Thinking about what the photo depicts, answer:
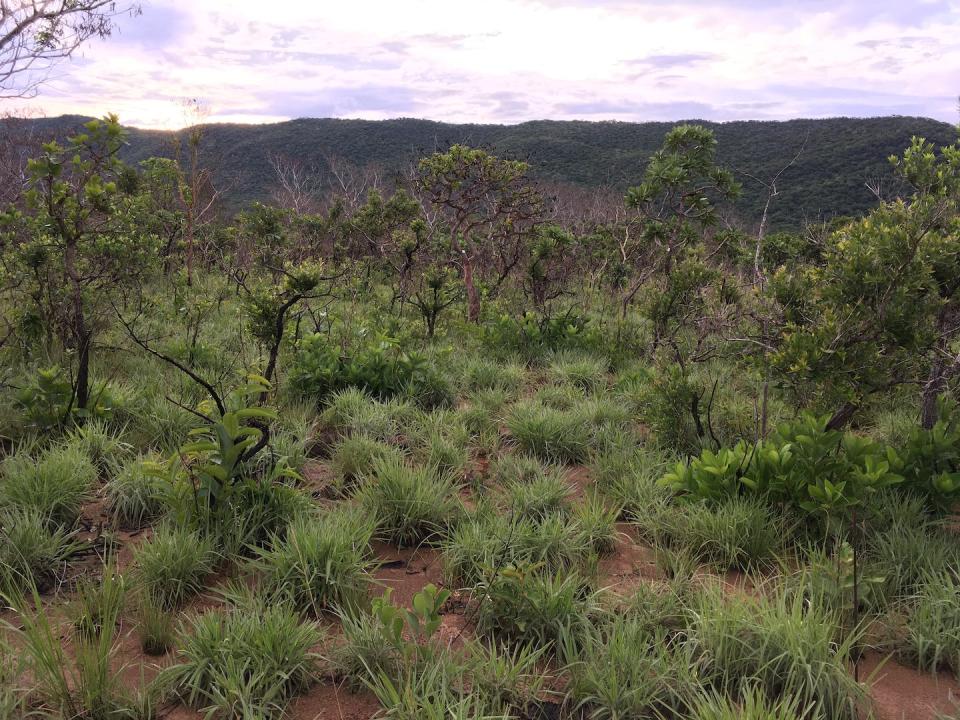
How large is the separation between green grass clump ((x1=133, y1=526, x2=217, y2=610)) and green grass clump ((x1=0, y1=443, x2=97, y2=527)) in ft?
2.22

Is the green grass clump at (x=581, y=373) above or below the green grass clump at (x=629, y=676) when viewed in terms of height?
above

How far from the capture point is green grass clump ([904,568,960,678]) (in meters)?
2.26

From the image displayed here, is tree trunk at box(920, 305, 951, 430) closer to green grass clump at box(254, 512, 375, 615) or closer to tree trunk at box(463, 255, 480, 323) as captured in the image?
green grass clump at box(254, 512, 375, 615)

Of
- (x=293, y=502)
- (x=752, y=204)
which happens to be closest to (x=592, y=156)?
(x=752, y=204)

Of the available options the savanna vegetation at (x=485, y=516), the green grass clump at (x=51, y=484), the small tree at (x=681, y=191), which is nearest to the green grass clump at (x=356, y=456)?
the savanna vegetation at (x=485, y=516)

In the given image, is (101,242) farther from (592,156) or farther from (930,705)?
(592,156)

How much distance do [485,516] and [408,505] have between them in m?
0.43

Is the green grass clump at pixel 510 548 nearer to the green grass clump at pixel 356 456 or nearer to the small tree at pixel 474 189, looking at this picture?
the green grass clump at pixel 356 456

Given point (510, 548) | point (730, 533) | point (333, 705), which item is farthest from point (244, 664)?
point (730, 533)

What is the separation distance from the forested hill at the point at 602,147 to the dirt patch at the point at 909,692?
14683 millimetres

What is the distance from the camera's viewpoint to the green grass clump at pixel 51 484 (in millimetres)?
3012

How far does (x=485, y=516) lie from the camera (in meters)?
3.15

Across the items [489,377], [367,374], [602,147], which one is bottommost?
[489,377]

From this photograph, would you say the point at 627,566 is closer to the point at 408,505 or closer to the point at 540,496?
the point at 540,496
